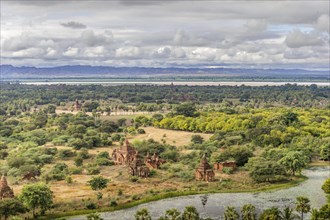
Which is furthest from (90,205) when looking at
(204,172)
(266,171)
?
(266,171)

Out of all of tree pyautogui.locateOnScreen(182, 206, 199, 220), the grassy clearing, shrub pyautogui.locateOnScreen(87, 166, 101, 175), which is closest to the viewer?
tree pyautogui.locateOnScreen(182, 206, 199, 220)

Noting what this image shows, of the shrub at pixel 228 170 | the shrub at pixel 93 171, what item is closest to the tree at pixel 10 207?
the shrub at pixel 93 171

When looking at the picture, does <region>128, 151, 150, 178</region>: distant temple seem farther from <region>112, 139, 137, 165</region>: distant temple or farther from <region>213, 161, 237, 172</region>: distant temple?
<region>213, 161, 237, 172</region>: distant temple

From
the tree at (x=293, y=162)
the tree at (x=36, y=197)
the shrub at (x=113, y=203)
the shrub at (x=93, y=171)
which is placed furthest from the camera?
the shrub at (x=93, y=171)

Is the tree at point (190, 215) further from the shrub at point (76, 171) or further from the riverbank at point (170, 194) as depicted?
the shrub at point (76, 171)

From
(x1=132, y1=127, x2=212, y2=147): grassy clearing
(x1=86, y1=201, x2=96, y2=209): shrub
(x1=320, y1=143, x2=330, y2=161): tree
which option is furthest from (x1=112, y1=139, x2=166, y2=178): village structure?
(x1=320, y1=143, x2=330, y2=161): tree

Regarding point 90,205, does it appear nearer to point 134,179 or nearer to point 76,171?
point 134,179

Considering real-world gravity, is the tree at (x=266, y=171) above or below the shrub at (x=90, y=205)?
above
